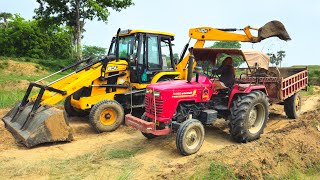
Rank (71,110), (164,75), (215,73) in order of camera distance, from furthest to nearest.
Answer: (71,110), (164,75), (215,73)

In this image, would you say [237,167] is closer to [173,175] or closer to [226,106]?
[173,175]

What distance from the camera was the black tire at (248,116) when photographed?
23.4 ft

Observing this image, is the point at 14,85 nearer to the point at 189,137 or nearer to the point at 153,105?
the point at 153,105

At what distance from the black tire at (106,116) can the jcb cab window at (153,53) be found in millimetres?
1695

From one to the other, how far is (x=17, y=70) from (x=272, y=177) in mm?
24809

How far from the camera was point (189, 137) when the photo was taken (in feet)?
21.4

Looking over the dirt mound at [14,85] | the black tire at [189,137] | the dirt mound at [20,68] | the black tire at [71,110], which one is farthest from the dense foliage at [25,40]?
the black tire at [189,137]

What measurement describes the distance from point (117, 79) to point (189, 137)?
12.0 feet

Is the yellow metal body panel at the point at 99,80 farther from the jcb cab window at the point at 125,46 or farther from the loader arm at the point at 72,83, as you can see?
the jcb cab window at the point at 125,46

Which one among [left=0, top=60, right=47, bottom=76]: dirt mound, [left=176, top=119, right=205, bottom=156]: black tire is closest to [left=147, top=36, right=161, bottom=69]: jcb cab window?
[left=176, top=119, right=205, bottom=156]: black tire

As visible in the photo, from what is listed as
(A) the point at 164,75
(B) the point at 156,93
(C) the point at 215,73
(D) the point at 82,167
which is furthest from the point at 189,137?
(A) the point at 164,75

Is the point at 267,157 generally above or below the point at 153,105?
below

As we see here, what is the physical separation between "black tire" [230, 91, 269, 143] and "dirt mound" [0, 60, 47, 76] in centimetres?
2152

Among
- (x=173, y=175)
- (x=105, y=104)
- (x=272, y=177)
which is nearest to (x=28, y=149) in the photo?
(x=105, y=104)
